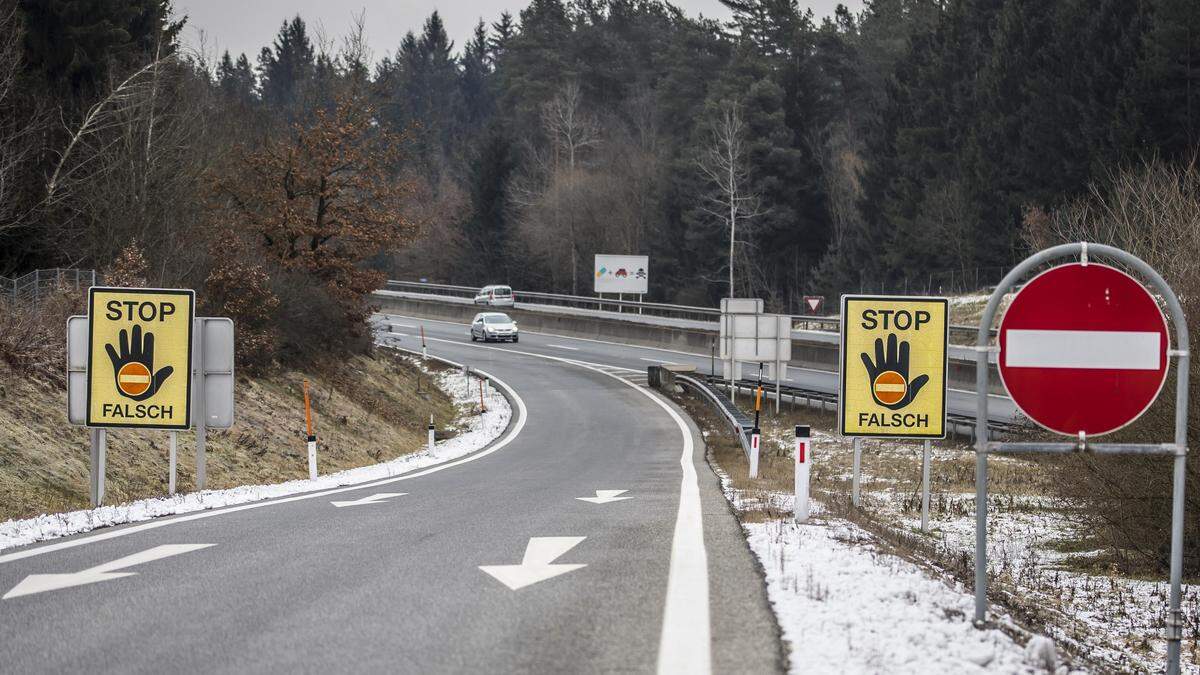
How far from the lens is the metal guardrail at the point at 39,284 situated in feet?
86.6

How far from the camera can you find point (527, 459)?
93.0 feet

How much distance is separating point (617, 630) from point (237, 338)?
26.5 meters

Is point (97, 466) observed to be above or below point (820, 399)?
above

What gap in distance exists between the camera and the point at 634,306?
76.8 m

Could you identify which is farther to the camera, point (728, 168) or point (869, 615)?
point (728, 168)

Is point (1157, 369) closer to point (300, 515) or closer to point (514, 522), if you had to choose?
point (514, 522)

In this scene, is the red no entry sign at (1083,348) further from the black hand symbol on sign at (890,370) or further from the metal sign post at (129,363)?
the metal sign post at (129,363)

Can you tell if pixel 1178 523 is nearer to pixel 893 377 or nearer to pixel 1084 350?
pixel 1084 350

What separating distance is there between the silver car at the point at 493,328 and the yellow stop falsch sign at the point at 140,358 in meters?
49.9

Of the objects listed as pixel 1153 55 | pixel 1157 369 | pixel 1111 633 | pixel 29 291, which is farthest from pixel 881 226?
pixel 1157 369

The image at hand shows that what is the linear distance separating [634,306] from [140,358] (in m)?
61.8

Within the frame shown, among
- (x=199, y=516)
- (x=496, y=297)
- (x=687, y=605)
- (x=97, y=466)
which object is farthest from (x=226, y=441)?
(x=496, y=297)

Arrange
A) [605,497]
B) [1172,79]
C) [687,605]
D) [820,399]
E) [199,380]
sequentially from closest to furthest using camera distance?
[687,605], [605,497], [199,380], [820,399], [1172,79]

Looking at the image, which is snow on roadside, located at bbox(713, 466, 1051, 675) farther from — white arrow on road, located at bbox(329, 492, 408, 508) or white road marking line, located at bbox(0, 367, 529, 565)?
white arrow on road, located at bbox(329, 492, 408, 508)
